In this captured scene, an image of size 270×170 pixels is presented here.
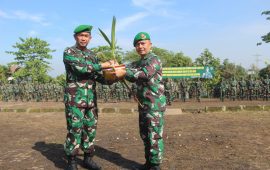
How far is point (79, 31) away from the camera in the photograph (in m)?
4.11

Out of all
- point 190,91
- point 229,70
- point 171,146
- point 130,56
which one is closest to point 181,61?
point 229,70

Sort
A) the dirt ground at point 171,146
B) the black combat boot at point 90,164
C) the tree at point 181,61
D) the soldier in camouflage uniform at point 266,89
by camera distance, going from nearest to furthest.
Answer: the black combat boot at point 90,164, the dirt ground at point 171,146, the soldier in camouflage uniform at point 266,89, the tree at point 181,61

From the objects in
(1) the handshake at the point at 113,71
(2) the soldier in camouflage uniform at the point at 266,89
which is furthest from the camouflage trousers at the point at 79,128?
(2) the soldier in camouflage uniform at the point at 266,89

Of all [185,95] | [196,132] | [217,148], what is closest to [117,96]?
[185,95]

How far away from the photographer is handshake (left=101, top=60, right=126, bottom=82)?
3.85 meters

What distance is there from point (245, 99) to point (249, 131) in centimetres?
1087

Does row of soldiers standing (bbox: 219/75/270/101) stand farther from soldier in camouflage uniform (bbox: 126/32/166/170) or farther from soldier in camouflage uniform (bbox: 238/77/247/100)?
soldier in camouflage uniform (bbox: 126/32/166/170)

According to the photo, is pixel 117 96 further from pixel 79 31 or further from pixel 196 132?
pixel 79 31

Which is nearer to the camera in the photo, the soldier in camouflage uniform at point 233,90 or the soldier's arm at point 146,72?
the soldier's arm at point 146,72

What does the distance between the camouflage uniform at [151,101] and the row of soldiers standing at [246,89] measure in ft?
43.4

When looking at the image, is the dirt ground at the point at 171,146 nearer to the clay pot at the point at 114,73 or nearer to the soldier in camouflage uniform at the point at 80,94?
the soldier in camouflage uniform at the point at 80,94

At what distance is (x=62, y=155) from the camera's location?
17.2 feet

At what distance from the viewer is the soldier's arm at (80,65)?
13.1 ft

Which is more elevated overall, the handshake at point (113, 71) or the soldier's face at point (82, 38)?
the soldier's face at point (82, 38)
